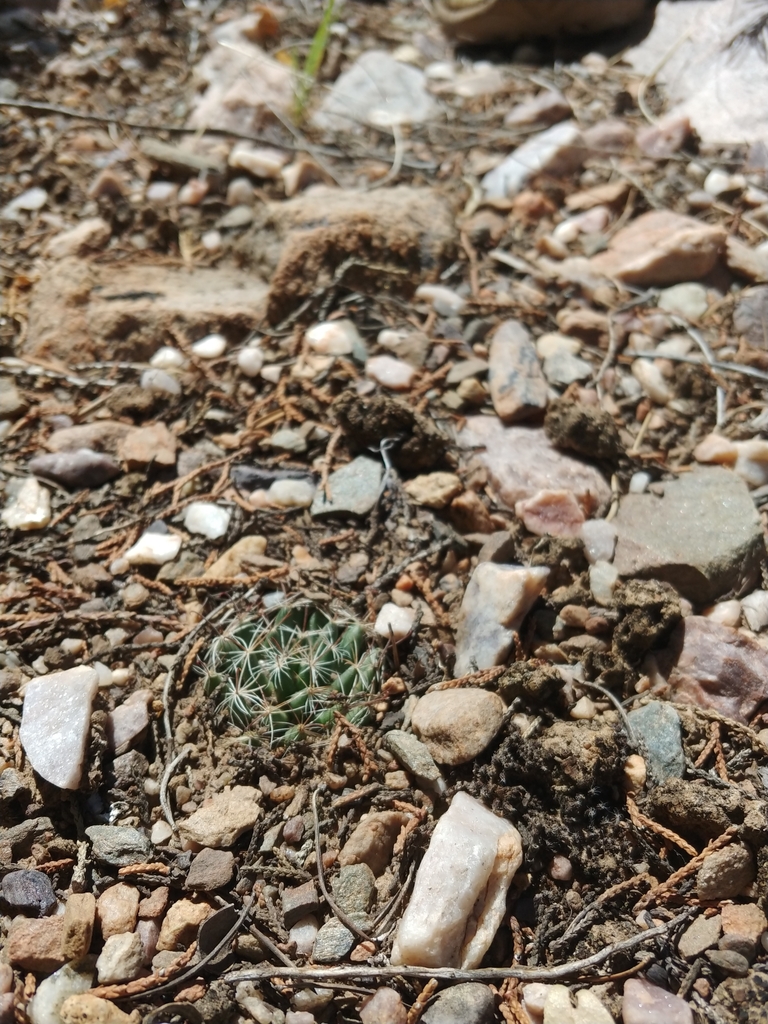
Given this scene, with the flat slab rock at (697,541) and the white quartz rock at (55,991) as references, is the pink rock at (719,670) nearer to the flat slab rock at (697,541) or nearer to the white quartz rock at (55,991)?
the flat slab rock at (697,541)

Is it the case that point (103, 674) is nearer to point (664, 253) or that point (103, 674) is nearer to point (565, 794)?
point (565, 794)

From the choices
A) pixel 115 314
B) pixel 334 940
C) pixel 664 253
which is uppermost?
pixel 664 253

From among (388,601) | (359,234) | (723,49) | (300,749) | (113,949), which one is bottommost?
(113,949)

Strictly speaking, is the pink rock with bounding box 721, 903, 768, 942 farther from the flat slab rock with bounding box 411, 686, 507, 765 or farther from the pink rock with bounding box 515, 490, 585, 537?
the pink rock with bounding box 515, 490, 585, 537

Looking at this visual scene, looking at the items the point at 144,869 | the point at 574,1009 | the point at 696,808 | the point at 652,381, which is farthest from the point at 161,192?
the point at 574,1009

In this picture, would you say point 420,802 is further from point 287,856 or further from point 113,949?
point 113,949

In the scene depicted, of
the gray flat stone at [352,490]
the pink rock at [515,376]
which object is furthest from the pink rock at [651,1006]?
the pink rock at [515,376]

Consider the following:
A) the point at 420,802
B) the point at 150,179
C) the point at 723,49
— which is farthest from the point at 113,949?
the point at 723,49
